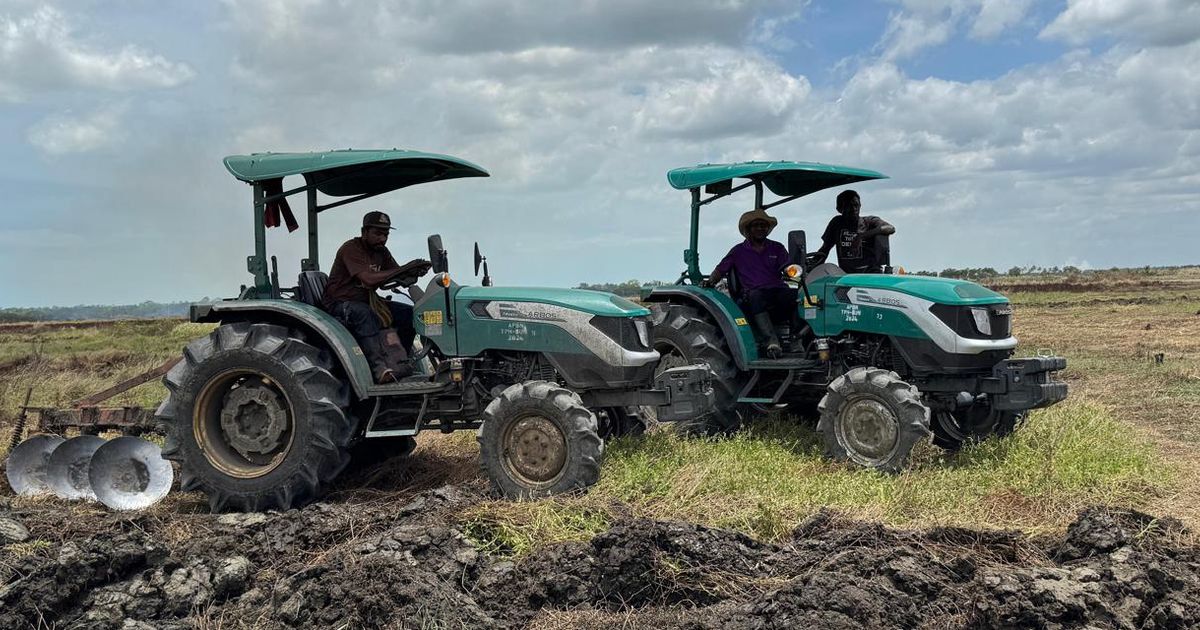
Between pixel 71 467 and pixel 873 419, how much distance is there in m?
6.15

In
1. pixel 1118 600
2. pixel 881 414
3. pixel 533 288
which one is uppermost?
pixel 533 288

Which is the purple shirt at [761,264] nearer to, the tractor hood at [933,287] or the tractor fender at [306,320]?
the tractor hood at [933,287]

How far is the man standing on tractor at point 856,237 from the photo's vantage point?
917 centimetres

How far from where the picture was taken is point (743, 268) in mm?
9250

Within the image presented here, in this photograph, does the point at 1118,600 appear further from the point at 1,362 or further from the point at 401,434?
the point at 1,362

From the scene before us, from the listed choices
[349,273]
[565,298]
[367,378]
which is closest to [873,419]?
[565,298]

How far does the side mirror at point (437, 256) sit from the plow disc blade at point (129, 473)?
258cm

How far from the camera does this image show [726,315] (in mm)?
9016

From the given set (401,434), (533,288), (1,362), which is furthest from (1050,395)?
(1,362)

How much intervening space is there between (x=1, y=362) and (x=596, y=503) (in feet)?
59.3

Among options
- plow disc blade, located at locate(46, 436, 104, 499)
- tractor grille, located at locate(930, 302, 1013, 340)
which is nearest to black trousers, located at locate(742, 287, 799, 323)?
tractor grille, located at locate(930, 302, 1013, 340)

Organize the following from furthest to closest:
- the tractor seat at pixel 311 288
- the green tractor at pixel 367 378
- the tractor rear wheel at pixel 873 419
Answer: the tractor seat at pixel 311 288, the tractor rear wheel at pixel 873 419, the green tractor at pixel 367 378

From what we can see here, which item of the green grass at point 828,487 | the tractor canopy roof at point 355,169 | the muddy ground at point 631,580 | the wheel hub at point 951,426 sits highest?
the tractor canopy roof at point 355,169

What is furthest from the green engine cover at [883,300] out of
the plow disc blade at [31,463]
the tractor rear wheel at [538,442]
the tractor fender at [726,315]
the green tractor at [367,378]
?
the plow disc blade at [31,463]
